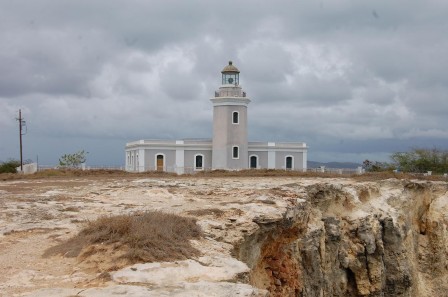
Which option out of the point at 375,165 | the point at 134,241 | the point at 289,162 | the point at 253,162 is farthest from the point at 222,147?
the point at 134,241

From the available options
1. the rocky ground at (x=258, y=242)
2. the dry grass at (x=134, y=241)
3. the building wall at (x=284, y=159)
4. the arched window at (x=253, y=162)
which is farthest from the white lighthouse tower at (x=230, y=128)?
the dry grass at (x=134, y=241)

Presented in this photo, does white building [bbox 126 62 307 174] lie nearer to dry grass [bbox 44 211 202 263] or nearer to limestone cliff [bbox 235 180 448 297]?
limestone cliff [bbox 235 180 448 297]

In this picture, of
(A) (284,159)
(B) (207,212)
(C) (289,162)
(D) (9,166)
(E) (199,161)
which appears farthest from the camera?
(C) (289,162)

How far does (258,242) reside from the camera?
12.1m

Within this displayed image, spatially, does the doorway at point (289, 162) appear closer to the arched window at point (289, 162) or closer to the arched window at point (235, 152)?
the arched window at point (289, 162)

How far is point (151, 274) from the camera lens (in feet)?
23.8

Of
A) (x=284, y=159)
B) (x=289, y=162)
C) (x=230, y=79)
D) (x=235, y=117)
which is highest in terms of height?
(x=230, y=79)

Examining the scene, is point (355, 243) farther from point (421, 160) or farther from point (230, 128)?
point (421, 160)

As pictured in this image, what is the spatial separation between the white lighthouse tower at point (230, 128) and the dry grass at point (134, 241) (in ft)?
134

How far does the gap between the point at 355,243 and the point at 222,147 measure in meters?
30.3

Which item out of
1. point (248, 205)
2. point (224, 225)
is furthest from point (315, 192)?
point (224, 225)

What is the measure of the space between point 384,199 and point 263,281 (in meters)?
14.7

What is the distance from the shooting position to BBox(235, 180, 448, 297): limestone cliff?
1345 cm

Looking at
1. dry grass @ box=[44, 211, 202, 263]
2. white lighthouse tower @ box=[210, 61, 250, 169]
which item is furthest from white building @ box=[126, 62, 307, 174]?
dry grass @ box=[44, 211, 202, 263]
